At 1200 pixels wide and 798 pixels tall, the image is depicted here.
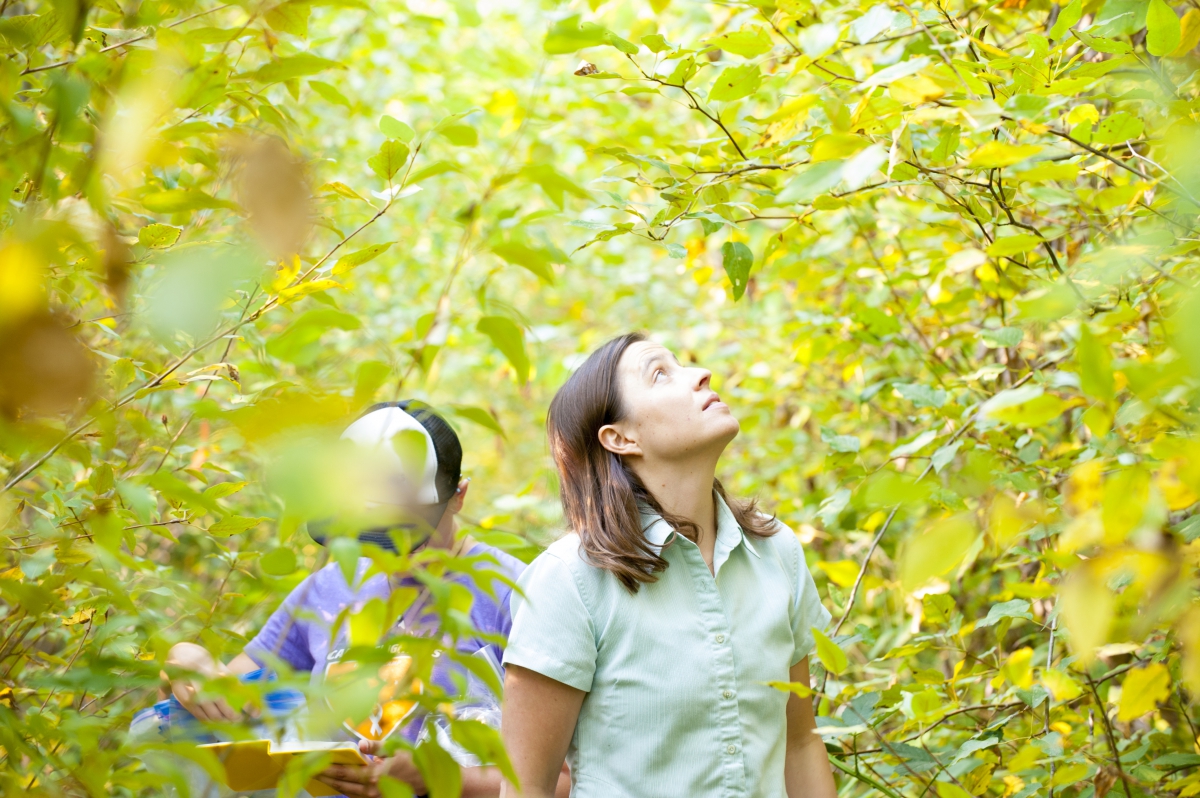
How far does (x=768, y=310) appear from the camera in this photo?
3.57m

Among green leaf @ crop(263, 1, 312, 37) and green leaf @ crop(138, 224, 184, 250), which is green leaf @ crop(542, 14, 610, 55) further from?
green leaf @ crop(138, 224, 184, 250)

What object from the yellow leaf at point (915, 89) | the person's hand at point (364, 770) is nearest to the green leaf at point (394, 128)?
the yellow leaf at point (915, 89)

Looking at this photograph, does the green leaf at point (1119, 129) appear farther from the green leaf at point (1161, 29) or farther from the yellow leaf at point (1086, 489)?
the yellow leaf at point (1086, 489)

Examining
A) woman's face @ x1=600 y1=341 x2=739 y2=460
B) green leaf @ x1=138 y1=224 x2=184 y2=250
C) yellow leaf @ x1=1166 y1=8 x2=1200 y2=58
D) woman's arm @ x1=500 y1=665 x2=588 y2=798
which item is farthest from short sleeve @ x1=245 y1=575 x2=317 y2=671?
yellow leaf @ x1=1166 y1=8 x2=1200 y2=58

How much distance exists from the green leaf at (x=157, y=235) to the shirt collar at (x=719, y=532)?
0.81m

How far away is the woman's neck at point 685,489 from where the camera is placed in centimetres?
157

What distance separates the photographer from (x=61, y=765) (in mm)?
771

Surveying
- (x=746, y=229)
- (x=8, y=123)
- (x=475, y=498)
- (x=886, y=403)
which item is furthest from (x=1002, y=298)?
(x=475, y=498)

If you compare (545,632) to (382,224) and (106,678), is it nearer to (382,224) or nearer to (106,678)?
(106,678)

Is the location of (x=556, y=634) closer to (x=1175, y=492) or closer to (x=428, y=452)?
(x=428, y=452)

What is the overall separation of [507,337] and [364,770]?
643 millimetres

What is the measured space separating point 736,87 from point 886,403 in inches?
60.0

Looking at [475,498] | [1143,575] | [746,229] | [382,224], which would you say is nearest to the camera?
[1143,575]

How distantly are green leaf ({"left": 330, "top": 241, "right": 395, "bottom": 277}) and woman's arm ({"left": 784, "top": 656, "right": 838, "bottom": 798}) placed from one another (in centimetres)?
98
